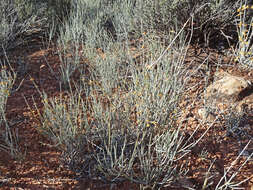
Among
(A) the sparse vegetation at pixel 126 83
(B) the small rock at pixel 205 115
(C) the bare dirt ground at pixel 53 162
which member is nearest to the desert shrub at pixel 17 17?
(A) the sparse vegetation at pixel 126 83

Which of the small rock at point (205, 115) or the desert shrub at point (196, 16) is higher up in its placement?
the desert shrub at point (196, 16)

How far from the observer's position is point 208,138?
2.16 m

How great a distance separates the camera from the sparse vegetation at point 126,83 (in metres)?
1.68

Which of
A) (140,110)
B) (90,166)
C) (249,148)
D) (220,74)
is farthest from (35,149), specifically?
(220,74)

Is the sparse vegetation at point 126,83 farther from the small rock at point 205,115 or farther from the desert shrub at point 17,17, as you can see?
the small rock at point 205,115

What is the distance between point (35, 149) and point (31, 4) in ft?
10.5

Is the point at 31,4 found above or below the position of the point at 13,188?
above

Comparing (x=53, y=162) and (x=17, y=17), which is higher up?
(x=17, y=17)

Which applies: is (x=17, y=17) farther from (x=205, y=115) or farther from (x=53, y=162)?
(x=205, y=115)

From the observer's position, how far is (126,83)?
6.35ft

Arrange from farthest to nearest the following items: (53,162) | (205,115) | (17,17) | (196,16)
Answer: (17,17) < (196,16) < (205,115) < (53,162)

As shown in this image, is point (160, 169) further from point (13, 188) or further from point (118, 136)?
point (13, 188)

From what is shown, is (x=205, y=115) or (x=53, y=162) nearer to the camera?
(x=53, y=162)

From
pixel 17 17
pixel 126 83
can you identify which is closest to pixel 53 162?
pixel 126 83
